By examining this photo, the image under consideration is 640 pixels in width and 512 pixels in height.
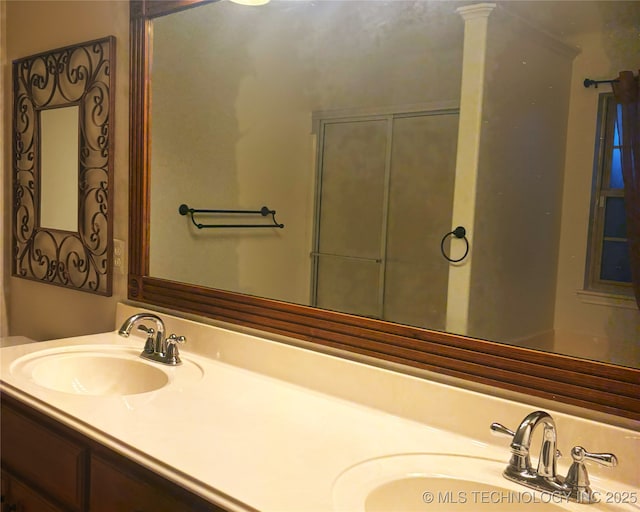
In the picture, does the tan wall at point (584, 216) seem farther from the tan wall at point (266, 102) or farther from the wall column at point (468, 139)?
Answer: the tan wall at point (266, 102)

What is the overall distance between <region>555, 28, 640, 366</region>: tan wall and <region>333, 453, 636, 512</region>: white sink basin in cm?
27

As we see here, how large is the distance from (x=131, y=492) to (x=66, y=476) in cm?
27

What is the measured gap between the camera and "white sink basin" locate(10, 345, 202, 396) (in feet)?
5.43

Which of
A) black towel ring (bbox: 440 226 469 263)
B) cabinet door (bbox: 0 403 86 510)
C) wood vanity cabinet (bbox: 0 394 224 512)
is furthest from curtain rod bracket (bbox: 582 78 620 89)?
cabinet door (bbox: 0 403 86 510)

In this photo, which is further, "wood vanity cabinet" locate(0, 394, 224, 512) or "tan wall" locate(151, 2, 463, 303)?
"tan wall" locate(151, 2, 463, 303)

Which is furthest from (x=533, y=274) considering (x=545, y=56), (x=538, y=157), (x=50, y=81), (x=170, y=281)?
(x=50, y=81)

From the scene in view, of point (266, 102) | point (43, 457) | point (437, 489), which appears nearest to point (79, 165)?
point (266, 102)

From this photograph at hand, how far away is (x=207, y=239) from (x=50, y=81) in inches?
38.6

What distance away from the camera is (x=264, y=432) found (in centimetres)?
120

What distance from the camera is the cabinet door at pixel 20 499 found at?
56.2 inches

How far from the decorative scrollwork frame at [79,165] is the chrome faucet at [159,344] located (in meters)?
0.45

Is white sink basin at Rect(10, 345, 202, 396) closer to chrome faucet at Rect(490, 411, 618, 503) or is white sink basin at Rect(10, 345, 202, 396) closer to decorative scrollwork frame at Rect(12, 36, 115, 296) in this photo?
decorative scrollwork frame at Rect(12, 36, 115, 296)

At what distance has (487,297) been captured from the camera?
4.52ft

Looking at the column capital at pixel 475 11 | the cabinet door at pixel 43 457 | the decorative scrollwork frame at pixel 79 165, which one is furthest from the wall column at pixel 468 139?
the decorative scrollwork frame at pixel 79 165
